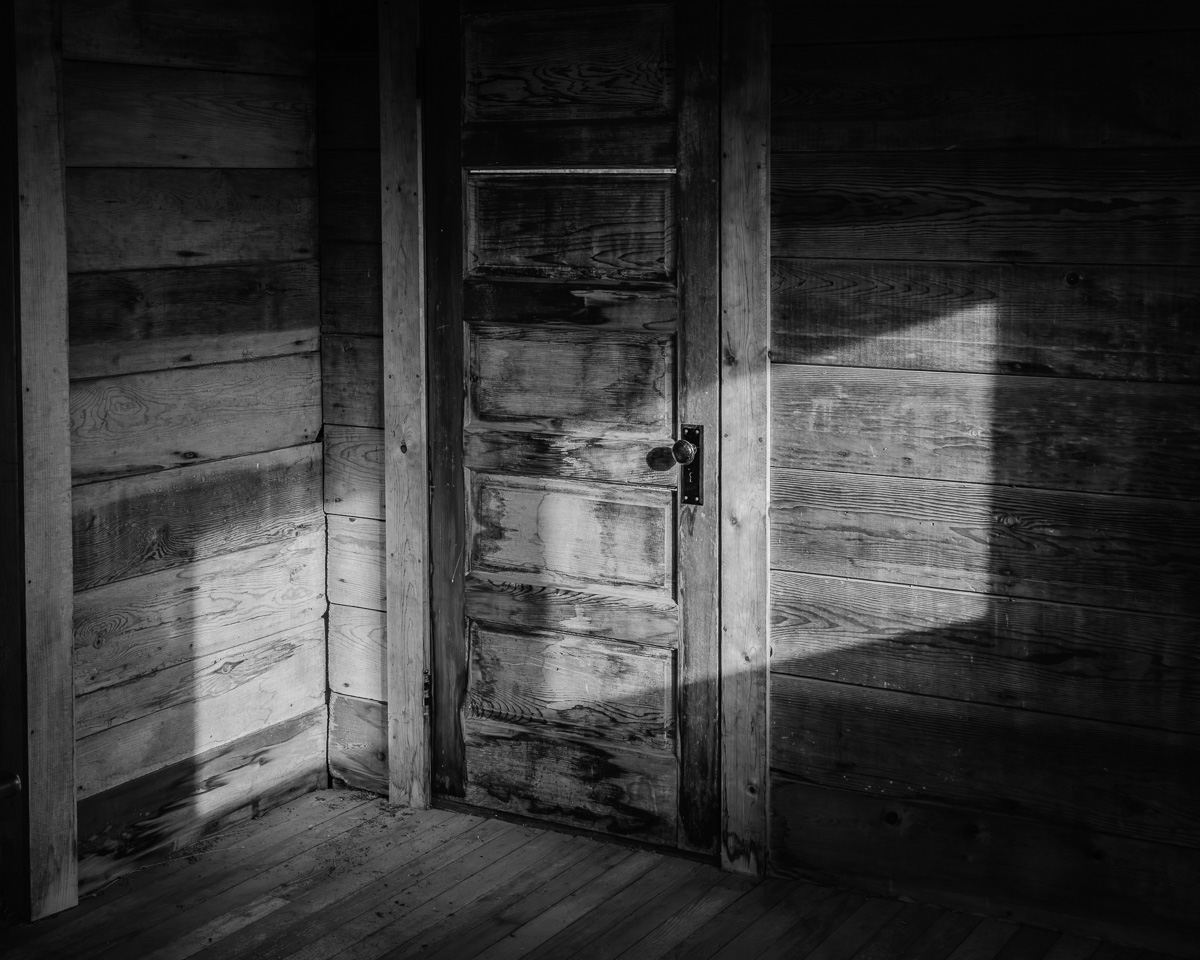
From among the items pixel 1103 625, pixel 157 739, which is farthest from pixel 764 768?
pixel 157 739

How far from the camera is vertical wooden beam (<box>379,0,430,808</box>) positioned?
3.41 metres

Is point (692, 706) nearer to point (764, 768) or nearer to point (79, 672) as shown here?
point (764, 768)

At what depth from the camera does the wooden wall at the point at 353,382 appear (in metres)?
3.54

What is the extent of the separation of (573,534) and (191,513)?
87 cm

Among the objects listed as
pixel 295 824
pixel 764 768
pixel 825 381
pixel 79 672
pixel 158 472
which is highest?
pixel 825 381

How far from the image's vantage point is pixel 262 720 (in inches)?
143

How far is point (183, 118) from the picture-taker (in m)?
3.25

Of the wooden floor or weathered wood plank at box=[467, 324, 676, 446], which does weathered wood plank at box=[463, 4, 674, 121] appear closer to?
weathered wood plank at box=[467, 324, 676, 446]

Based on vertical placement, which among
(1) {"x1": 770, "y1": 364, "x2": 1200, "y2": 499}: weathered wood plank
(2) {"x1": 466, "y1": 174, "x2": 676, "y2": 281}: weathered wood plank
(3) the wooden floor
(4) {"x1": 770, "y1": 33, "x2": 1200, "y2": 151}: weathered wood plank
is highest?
(4) {"x1": 770, "y1": 33, "x2": 1200, "y2": 151}: weathered wood plank

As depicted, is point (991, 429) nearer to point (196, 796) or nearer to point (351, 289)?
point (351, 289)

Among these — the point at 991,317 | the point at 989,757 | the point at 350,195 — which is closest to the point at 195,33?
the point at 350,195

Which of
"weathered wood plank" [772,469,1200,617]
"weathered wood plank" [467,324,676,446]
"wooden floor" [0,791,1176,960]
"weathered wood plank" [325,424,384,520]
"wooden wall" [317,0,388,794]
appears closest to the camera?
"weathered wood plank" [772,469,1200,617]

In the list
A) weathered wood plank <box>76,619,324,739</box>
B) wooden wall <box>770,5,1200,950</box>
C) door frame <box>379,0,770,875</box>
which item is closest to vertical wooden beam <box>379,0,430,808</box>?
door frame <box>379,0,770,875</box>

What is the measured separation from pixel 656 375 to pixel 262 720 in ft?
4.30
